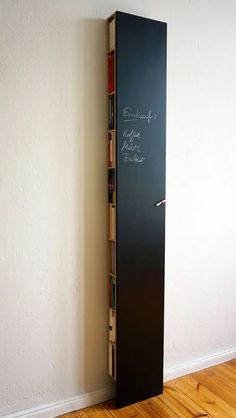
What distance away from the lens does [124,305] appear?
81.7 inches

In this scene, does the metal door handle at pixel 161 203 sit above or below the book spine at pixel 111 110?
below

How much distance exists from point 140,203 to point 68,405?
1224mm

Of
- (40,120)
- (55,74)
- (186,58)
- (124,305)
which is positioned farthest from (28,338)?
(186,58)

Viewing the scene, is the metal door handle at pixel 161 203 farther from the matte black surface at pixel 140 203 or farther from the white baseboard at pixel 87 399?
the white baseboard at pixel 87 399

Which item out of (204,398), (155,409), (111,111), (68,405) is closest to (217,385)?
(204,398)

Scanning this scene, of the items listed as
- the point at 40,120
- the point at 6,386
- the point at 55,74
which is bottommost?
the point at 6,386

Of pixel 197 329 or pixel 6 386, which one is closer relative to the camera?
pixel 6 386

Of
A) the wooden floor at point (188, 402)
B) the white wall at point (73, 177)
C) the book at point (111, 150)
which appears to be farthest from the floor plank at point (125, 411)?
the book at point (111, 150)

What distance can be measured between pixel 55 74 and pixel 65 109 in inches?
7.2

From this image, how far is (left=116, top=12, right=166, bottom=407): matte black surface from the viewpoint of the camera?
6.49 feet

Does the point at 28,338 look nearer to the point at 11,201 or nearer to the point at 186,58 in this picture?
the point at 11,201

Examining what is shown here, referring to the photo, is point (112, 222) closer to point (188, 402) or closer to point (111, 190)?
point (111, 190)

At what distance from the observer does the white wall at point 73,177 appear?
183 centimetres

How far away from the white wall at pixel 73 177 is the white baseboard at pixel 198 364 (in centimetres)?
7
